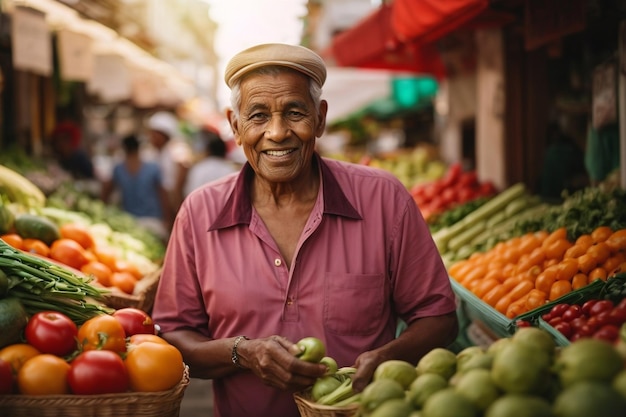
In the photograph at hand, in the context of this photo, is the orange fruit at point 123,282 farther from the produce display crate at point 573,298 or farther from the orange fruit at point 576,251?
the orange fruit at point 576,251

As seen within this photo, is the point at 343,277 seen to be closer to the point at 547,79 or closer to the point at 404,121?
the point at 547,79

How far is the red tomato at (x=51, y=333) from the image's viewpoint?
2395mm

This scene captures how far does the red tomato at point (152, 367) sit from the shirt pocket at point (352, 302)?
2.12 feet

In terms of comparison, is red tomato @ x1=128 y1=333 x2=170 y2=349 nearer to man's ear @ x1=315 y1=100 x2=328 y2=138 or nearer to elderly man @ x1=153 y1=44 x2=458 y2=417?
elderly man @ x1=153 y1=44 x2=458 y2=417

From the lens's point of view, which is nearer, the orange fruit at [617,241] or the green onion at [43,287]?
the green onion at [43,287]

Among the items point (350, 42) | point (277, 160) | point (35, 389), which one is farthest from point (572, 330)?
point (350, 42)

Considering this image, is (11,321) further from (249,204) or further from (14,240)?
(14,240)

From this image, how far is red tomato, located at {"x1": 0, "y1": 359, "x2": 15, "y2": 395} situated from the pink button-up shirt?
804 millimetres

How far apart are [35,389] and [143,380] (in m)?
0.33

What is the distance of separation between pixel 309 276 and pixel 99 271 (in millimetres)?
1631

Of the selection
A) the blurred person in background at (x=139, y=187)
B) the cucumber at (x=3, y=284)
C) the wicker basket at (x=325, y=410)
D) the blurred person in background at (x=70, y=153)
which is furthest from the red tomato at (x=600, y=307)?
the blurred person in background at (x=70, y=153)

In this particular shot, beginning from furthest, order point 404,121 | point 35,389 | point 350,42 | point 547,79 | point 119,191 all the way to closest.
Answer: point 404,121
point 119,191
point 350,42
point 547,79
point 35,389

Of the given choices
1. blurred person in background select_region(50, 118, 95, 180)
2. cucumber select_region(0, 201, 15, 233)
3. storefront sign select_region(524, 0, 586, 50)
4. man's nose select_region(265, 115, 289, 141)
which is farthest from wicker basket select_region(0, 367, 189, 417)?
blurred person in background select_region(50, 118, 95, 180)

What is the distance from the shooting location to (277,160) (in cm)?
285
